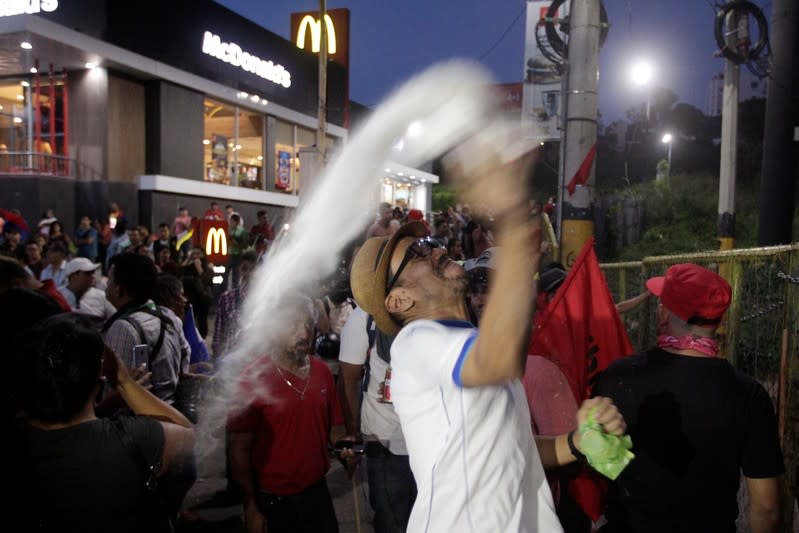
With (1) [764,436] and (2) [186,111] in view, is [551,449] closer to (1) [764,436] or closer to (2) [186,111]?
(1) [764,436]

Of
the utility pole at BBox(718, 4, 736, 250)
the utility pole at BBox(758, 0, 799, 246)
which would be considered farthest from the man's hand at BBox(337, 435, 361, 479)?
the utility pole at BBox(758, 0, 799, 246)

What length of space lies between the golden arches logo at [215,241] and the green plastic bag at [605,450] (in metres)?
10.7

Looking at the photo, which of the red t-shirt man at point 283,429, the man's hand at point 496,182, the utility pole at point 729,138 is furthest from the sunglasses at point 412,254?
the utility pole at point 729,138

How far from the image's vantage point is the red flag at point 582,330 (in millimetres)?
3469

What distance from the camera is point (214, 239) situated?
39.7ft

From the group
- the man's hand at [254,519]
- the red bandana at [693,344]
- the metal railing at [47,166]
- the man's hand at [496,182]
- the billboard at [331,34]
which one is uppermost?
the billboard at [331,34]

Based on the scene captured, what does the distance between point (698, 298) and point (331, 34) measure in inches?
1044

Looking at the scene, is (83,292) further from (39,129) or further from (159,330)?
(39,129)

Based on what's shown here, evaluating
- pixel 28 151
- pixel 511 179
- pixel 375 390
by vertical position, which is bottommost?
pixel 375 390

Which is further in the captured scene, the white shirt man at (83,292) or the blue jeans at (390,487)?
the white shirt man at (83,292)

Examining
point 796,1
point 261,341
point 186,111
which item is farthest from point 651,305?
point 186,111

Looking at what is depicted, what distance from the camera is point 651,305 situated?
5.85 metres

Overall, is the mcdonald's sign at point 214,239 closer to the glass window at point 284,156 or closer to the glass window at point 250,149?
the glass window at point 250,149

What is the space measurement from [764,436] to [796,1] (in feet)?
38.7
